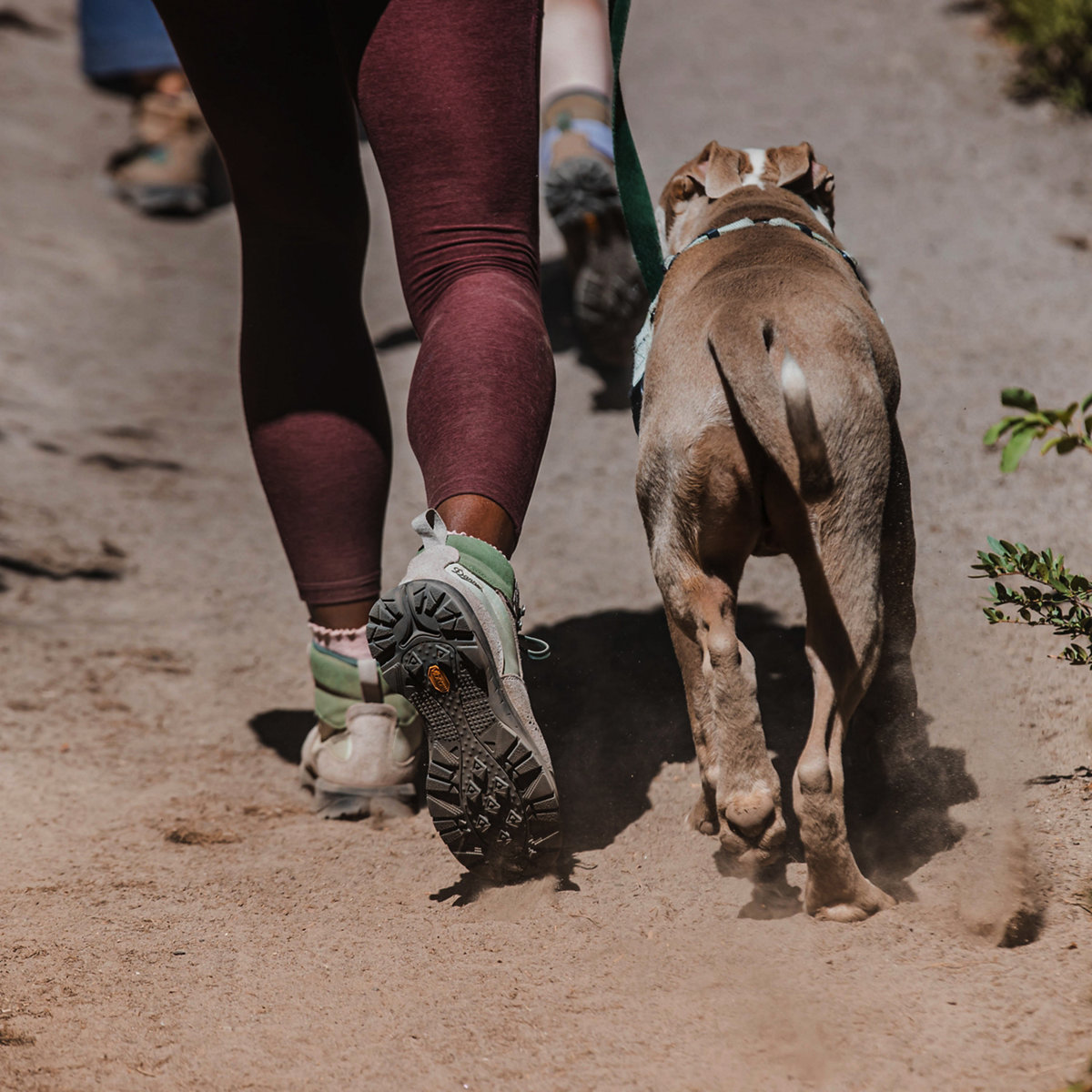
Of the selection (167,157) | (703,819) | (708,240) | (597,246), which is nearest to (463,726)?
(703,819)

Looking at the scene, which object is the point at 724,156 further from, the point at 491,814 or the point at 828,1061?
the point at 828,1061

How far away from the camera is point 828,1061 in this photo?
1.62m

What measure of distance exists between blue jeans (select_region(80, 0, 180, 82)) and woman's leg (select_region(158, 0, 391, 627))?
22.3 ft

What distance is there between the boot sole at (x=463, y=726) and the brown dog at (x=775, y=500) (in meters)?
0.35

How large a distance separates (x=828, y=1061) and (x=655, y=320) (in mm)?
1404

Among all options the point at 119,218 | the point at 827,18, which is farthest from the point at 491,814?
the point at 827,18

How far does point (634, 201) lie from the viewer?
8.71ft

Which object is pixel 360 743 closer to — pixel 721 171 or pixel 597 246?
pixel 721 171

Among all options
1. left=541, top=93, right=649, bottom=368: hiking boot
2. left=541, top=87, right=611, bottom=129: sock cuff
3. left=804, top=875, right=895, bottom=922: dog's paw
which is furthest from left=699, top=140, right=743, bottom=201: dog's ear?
left=541, top=87, right=611, bottom=129: sock cuff

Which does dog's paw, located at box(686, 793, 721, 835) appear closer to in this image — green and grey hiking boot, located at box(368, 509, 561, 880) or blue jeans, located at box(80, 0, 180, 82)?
green and grey hiking boot, located at box(368, 509, 561, 880)

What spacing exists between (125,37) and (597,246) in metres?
5.74

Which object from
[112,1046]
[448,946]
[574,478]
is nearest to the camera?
[112,1046]

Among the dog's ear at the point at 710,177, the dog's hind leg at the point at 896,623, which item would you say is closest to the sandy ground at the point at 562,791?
the dog's hind leg at the point at 896,623

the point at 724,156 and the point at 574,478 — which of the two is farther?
the point at 574,478
